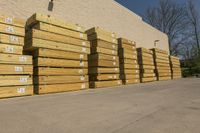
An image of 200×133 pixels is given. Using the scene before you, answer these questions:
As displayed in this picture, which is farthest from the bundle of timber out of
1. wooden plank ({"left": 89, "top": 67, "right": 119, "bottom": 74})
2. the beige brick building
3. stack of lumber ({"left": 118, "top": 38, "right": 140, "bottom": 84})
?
wooden plank ({"left": 89, "top": 67, "right": 119, "bottom": 74})

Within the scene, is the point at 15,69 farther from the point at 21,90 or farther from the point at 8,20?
the point at 8,20

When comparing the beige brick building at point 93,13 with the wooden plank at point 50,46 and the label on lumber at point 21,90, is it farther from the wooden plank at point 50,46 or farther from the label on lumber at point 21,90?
the label on lumber at point 21,90

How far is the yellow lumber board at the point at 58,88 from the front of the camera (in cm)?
587

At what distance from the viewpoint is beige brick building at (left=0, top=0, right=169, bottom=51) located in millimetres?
7007

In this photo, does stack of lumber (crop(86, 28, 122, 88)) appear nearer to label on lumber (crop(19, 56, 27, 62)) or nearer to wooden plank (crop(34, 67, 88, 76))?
wooden plank (crop(34, 67, 88, 76))

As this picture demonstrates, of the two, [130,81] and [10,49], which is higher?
[10,49]

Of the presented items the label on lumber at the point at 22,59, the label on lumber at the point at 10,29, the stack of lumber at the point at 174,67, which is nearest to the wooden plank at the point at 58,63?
the label on lumber at the point at 22,59

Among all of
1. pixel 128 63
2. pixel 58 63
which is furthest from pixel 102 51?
pixel 58 63

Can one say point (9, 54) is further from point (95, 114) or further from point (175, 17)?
point (175, 17)

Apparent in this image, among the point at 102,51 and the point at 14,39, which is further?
the point at 102,51

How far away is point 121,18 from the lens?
1305 cm

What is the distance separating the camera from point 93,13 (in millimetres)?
10375

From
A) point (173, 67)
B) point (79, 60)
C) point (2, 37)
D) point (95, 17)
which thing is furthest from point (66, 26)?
point (173, 67)

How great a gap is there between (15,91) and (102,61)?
3903mm
